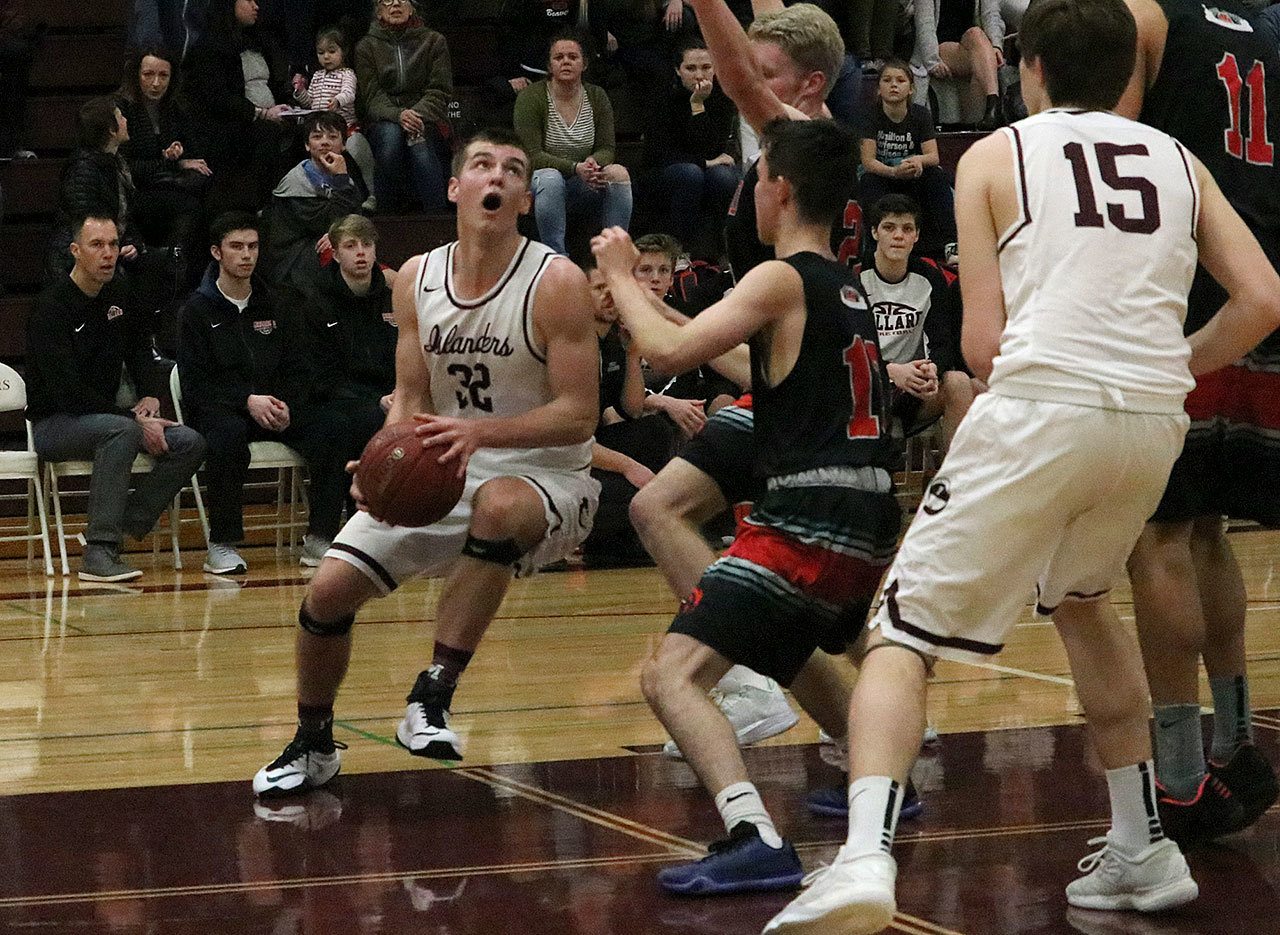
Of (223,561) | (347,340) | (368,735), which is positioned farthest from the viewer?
(347,340)

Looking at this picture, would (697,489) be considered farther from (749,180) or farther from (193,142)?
(193,142)

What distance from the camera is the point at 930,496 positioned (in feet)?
10.3

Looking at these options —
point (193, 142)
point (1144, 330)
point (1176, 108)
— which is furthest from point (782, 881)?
point (193, 142)

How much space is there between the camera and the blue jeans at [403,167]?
11.6 metres

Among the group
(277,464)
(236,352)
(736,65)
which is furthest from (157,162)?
(736,65)

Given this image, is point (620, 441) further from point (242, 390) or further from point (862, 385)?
point (862, 385)

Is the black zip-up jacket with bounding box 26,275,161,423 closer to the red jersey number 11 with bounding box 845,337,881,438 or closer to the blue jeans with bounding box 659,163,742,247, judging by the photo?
the blue jeans with bounding box 659,163,742,247

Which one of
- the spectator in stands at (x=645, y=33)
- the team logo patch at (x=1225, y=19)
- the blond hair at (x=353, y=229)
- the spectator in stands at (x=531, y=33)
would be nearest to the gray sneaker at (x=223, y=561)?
the blond hair at (x=353, y=229)

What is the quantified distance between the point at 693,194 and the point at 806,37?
7068 millimetres

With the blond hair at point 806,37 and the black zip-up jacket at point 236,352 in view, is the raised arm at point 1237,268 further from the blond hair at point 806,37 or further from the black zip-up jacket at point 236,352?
the black zip-up jacket at point 236,352

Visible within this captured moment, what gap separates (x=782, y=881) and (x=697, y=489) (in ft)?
4.53

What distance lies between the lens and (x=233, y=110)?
11.5 m

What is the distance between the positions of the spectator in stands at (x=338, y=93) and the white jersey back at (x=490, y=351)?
279 inches

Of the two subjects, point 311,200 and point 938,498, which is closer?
point 938,498
